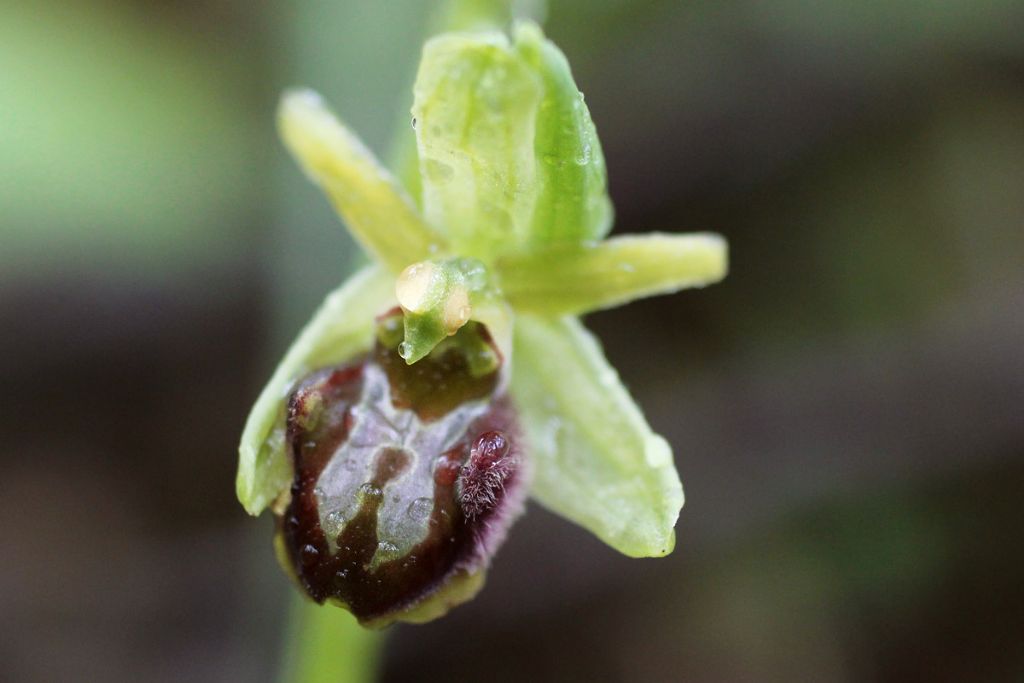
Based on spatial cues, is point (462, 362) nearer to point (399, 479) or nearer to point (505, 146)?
point (399, 479)

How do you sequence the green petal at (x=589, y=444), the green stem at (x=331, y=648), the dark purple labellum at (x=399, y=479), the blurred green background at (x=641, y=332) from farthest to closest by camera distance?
the blurred green background at (x=641, y=332), the green stem at (x=331, y=648), the green petal at (x=589, y=444), the dark purple labellum at (x=399, y=479)

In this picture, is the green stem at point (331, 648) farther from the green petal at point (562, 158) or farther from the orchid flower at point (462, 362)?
the green petal at point (562, 158)

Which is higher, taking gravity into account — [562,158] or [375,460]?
[562,158]

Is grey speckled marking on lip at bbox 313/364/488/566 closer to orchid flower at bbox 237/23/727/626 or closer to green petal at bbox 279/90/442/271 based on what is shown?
orchid flower at bbox 237/23/727/626

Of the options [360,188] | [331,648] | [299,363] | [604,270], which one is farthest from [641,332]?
[299,363]

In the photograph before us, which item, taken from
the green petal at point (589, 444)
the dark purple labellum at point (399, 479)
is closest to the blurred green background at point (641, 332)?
the green petal at point (589, 444)

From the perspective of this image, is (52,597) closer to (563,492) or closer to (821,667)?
(563,492)
